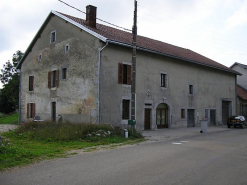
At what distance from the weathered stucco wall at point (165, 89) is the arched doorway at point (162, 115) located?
358mm

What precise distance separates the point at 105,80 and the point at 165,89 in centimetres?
657

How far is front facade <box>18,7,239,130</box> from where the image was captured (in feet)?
60.8

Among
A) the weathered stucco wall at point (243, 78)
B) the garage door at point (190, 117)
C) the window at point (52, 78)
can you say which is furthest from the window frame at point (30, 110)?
the weathered stucco wall at point (243, 78)

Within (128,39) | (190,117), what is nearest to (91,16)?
(128,39)

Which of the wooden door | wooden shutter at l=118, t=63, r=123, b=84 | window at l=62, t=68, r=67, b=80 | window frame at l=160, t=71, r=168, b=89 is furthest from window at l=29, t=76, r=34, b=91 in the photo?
window frame at l=160, t=71, r=168, b=89

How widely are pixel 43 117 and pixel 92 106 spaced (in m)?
6.70

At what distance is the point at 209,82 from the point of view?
2786cm

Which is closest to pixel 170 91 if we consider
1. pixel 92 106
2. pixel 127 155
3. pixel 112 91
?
pixel 112 91

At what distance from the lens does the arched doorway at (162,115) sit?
880 inches

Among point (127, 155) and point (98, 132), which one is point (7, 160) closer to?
point (127, 155)

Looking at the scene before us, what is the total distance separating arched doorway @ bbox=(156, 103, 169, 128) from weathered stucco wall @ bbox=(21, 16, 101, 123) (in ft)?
21.5

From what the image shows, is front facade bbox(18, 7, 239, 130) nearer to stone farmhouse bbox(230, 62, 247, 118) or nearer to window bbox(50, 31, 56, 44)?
window bbox(50, 31, 56, 44)

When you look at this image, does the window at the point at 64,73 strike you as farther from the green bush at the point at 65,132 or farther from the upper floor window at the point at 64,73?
the green bush at the point at 65,132

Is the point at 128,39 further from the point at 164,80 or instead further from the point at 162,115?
the point at 162,115
